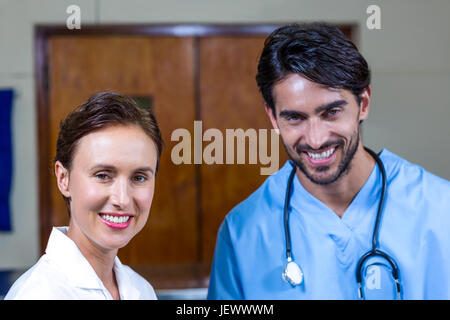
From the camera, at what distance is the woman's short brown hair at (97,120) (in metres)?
0.55

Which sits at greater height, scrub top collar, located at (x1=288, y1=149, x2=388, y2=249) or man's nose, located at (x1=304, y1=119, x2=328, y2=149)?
man's nose, located at (x1=304, y1=119, x2=328, y2=149)

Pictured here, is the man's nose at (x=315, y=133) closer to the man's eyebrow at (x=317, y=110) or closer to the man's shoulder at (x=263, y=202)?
the man's eyebrow at (x=317, y=110)

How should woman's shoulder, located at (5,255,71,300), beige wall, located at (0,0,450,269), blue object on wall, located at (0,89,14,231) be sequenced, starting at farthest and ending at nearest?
blue object on wall, located at (0,89,14,231) < beige wall, located at (0,0,450,269) < woman's shoulder, located at (5,255,71,300)

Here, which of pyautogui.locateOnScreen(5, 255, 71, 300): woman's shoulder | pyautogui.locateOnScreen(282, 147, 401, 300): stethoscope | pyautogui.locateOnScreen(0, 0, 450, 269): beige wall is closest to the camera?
pyautogui.locateOnScreen(5, 255, 71, 300): woman's shoulder

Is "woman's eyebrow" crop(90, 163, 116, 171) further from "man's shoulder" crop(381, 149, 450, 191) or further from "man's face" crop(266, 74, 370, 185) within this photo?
"man's shoulder" crop(381, 149, 450, 191)

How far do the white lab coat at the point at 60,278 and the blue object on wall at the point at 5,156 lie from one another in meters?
0.41

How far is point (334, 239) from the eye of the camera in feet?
2.29

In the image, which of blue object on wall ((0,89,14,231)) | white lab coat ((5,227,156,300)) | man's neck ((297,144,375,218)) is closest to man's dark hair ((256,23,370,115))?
man's neck ((297,144,375,218))

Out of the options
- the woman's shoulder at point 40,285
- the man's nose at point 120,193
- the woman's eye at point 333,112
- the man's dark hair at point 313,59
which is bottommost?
the woman's shoulder at point 40,285

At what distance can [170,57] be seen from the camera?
3.19 feet

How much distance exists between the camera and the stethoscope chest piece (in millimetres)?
656

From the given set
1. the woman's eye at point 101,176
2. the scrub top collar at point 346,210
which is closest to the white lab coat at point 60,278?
the woman's eye at point 101,176

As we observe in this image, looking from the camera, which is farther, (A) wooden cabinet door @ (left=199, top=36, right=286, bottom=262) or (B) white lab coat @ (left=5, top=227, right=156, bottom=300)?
(A) wooden cabinet door @ (left=199, top=36, right=286, bottom=262)
